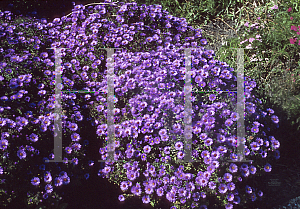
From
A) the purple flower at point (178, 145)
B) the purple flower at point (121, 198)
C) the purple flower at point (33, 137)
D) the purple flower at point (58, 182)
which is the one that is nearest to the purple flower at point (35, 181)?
the purple flower at point (58, 182)

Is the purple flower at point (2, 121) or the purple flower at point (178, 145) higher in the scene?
the purple flower at point (2, 121)

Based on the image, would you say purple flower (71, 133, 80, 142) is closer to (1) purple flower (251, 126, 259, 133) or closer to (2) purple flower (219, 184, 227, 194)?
(2) purple flower (219, 184, 227, 194)

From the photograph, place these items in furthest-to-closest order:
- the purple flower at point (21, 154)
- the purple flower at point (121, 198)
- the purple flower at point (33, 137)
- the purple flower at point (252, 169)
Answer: the purple flower at point (121, 198)
the purple flower at point (252, 169)
the purple flower at point (33, 137)
the purple flower at point (21, 154)

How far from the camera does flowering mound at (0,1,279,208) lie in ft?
8.12

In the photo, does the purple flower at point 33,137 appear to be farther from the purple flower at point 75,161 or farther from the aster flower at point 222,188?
the aster flower at point 222,188

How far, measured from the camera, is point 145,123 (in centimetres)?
264

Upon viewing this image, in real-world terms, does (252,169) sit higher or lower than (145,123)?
lower

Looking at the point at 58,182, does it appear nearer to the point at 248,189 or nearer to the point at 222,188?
the point at 222,188

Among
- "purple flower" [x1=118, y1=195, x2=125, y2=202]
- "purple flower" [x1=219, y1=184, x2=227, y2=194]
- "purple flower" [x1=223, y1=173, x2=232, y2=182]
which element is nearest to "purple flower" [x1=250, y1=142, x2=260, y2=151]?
→ "purple flower" [x1=223, y1=173, x2=232, y2=182]

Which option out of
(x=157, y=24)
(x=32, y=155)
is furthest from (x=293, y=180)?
(x=32, y=155)

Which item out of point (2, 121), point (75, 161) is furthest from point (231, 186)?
point (2, 121)

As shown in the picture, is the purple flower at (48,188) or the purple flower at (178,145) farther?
the purple flower at (178,145)

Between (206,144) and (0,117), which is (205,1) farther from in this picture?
(0,117)

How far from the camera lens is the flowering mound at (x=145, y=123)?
8.12ft
